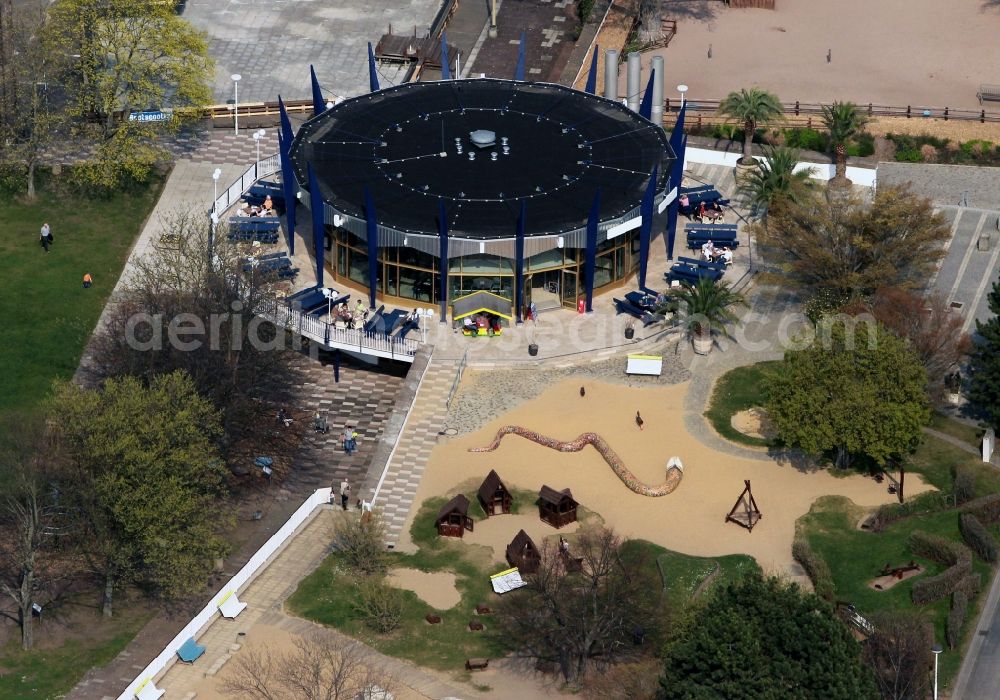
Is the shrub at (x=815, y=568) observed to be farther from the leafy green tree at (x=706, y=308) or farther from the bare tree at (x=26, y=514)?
the bare tree at (x=26, y=514)

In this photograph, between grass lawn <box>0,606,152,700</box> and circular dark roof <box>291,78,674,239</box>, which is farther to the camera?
circular dark roof <box>291,78,674,239</box>

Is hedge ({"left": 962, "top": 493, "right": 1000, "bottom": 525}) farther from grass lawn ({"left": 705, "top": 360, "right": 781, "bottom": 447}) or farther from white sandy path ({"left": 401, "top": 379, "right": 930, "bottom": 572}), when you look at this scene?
grass lawn ({"left": 705, "top": 360, "right": 781, "bottom": 447})

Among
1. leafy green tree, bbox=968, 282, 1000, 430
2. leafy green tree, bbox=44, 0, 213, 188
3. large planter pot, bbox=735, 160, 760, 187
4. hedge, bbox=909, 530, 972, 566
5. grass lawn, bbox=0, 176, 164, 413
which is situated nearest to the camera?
hedge, bbox=909, 530, 972, 566

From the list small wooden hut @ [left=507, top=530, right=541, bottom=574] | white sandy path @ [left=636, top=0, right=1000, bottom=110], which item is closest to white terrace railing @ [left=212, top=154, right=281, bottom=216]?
white sandy path @ [left=636, top=0, right=1000, bottom=110]

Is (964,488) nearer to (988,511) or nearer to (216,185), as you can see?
(988,511)

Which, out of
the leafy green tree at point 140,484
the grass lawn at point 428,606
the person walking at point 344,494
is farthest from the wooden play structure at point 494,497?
the leafy green tree at point 140,484

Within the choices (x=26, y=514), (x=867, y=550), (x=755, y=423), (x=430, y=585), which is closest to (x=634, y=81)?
(x=755, y=423)

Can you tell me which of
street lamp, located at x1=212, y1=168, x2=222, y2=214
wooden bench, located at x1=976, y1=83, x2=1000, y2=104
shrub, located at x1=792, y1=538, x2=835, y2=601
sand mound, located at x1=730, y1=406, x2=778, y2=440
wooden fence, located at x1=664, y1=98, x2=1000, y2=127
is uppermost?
wooden bench, located at x1=976, y1=83, x2=1000, y2=104
